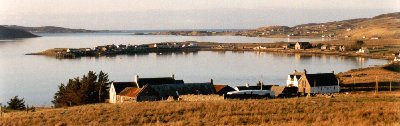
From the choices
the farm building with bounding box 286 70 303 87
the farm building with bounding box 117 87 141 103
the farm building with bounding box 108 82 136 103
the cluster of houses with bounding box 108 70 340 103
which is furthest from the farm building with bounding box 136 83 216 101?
the farm building with bounding box 286 70 303 87

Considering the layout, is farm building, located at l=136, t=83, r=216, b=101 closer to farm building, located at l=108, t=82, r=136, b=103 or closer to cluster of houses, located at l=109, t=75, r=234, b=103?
cluster of houses, located at l=109, t=75, r=234, b=103

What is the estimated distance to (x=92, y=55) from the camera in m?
158

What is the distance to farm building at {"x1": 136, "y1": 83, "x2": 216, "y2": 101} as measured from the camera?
43969 millimetres

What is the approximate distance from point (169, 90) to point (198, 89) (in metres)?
2.37

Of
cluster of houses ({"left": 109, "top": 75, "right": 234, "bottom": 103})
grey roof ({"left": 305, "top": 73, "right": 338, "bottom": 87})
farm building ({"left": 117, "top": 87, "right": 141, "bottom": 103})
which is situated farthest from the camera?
grey roof ({"left": 305, "top": 73, "right": 338, "bottom": 87})

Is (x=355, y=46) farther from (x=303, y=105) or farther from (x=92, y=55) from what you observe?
(x=303, y=105)

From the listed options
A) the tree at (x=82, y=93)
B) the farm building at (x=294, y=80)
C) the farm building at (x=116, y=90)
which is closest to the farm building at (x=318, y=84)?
the farm building at (x=294, y=80)

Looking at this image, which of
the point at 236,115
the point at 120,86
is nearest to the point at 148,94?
the point at 120,86

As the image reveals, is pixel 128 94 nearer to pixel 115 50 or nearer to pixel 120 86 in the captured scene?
pixel 120 86

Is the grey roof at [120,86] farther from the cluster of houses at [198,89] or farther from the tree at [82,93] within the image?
the tree at [82,93]

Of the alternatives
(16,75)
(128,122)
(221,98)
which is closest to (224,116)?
(128,122)

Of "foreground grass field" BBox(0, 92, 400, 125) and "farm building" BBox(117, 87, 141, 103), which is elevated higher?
"foreground grass field" BBox(0, 92, 400, 125)

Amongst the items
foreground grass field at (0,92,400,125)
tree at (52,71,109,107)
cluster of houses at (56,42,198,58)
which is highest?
cluster of houses at (56,42,198,58)

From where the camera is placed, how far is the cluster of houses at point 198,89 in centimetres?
4372
